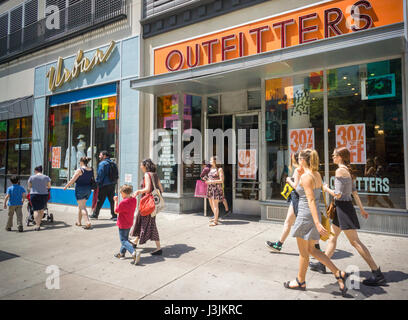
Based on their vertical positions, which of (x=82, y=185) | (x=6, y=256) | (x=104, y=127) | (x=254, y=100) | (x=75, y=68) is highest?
(x=75, y=68)

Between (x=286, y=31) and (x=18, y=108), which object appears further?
(x=18, y=108)

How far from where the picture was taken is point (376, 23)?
6.39m

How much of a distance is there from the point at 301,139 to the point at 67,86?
32.1 ft

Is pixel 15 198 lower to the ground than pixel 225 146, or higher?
lower

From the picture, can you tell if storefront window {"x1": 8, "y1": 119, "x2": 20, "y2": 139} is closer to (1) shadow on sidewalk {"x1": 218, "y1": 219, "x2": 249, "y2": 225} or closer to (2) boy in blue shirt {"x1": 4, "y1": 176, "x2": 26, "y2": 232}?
Result: (2) boy in blue shirt {"x1": 4, "y1": 176, "x2": 26, "y2": 232}

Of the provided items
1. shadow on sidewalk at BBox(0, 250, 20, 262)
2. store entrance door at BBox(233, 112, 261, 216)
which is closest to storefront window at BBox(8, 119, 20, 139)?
shadow on sidewalk at BBox(0, 250, 20, 262)

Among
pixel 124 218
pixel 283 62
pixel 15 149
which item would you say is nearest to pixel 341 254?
pixel 124 218

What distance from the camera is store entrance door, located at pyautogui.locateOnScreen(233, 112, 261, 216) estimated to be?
8.43 metres

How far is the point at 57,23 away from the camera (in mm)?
12734

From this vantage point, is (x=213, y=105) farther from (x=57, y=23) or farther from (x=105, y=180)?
(x=57, y=23)

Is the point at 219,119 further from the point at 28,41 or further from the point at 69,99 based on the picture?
the point at 28,41

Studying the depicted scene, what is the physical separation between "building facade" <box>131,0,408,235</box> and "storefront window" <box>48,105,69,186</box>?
14.6ft

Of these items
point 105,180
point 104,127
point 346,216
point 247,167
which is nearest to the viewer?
point 346,216

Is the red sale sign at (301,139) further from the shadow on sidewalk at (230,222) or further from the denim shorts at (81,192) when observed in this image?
the denim shorts at (81,192)
